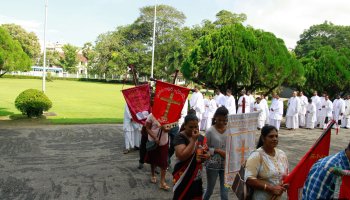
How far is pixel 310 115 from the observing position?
18.0m

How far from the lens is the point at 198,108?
14.2 meters

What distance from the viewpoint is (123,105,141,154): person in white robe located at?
9.39 m

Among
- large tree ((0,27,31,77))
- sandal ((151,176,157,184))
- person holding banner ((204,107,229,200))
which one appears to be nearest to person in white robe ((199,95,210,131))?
large tree ((0,27,31,77))

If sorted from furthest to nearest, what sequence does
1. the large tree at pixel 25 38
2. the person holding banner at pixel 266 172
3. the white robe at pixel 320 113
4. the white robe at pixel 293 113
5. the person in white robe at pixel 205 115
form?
1. the large tree at pixel 25 38
2. the white robe at pixel 320 113
3. the white robe at pixel 293 113
4. the person in white robe at pixel 205 115
5. the person holding banner at pixel 266 172

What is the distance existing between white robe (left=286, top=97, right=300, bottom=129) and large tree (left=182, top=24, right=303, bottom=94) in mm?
1771

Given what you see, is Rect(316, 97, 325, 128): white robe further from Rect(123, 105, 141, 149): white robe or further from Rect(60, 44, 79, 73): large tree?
Rect(60, 44, 79, 73): large tree

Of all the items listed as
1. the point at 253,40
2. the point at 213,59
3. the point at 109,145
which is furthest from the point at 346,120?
the point at 109,145

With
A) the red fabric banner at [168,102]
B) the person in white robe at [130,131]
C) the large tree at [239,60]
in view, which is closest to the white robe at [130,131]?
the person in white robe at [130,131]

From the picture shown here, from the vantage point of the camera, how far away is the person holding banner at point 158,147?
6.36 metres

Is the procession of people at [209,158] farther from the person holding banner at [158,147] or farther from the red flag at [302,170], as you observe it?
the red flag at [302,170]

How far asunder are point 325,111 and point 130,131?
42.5 ft

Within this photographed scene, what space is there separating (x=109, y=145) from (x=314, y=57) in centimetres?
2017

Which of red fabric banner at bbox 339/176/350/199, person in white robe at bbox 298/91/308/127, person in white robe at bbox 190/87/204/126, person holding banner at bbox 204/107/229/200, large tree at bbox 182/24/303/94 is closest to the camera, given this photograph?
red fabric banner at bbox 339/176/350/199

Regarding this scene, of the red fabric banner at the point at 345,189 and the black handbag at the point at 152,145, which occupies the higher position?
the red fabric banner at the point at 345,189
